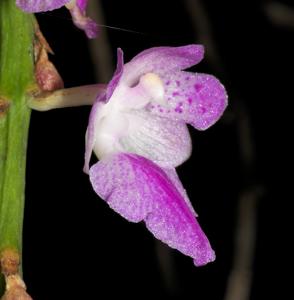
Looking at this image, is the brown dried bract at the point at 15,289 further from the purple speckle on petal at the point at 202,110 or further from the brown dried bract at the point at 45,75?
the purple speckle on petal at the point at 202,110

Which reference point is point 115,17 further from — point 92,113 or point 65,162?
point 92,113

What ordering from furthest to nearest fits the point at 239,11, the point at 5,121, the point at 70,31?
the point at 239,11
the point at 70,31
the point at 5,121

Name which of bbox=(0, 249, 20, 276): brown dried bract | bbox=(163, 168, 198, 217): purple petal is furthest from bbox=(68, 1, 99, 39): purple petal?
bbox=(0, 249, 20, 276): brown dried bract

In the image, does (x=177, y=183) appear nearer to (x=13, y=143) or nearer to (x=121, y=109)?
(x=121, y=109)

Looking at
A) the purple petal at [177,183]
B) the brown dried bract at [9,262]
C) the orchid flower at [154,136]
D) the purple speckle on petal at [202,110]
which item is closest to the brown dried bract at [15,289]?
the brown dried bract at [9,262]

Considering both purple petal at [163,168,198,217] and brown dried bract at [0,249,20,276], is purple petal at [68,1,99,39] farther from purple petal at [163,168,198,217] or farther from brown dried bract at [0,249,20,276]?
brown dried bract at [0,249,20,276]

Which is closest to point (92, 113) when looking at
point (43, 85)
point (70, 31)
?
point (43, 85)
